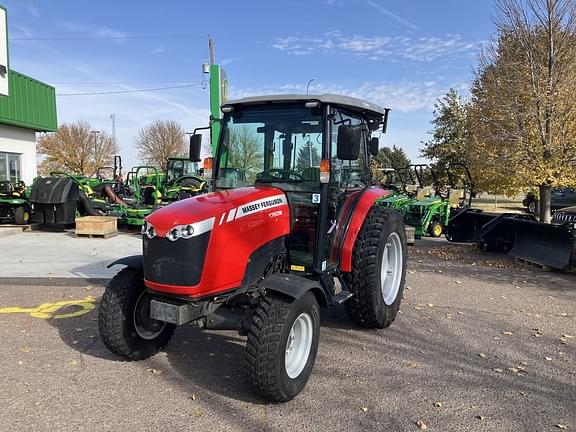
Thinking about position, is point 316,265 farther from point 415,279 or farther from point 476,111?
point 476,111

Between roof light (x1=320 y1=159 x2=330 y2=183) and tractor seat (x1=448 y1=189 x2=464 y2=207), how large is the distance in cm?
1065

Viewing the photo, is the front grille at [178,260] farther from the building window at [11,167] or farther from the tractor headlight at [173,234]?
the building window at [11,167]

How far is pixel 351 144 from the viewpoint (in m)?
3.72

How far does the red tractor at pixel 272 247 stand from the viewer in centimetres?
335

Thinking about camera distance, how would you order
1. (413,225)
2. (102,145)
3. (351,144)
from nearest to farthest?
(351,144)
(413,225)
(102,145)

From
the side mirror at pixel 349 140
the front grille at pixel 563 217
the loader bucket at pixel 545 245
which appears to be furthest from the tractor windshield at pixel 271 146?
the front grille at pixel 563 217

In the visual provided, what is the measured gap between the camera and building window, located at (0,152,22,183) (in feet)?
56.7

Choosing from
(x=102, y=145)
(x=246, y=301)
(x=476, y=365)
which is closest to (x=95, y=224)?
(x=246, y=301)

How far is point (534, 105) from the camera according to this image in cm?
942

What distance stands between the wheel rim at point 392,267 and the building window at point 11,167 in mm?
16718

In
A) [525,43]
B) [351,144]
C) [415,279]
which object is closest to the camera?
[351,144]

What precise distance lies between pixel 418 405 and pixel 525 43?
8.86 metres

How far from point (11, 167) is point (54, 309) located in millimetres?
14752

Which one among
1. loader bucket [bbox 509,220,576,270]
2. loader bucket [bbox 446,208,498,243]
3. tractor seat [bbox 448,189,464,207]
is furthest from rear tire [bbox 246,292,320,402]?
tractor seat [bbox 448,189,464,207]
